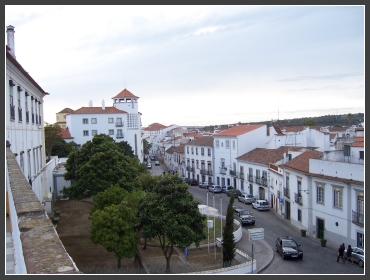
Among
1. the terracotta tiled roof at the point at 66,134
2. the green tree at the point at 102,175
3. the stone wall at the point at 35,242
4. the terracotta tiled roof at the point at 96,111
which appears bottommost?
the green tree at the point at 102,175

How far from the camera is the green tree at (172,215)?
15422 millimetres

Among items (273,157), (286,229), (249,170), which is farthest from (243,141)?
(286,229)

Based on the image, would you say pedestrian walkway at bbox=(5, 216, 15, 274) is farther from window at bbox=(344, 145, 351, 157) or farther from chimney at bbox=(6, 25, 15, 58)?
window at bbox=(344, 145, 351, 157)

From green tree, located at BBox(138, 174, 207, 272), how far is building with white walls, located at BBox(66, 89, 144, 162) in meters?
40.6

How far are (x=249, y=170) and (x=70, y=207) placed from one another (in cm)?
1726

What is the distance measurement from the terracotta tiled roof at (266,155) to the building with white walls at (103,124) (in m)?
22.5

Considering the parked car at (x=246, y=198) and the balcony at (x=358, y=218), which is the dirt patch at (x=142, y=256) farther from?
the parked car at (x=246, y=198)

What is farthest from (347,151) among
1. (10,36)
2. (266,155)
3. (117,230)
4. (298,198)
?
(10,36)

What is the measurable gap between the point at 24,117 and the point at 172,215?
9.25 metres

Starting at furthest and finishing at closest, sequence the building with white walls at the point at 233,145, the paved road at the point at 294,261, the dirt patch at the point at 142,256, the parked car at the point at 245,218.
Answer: the building with white walls at the point at 233,145 < the parked car at the point at 245,218 < the paved road at the point at 294,261 < the dirt patch at the point at 142,256

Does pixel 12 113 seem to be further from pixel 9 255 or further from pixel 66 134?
pixel 66 134

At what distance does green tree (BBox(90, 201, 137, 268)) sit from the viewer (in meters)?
15.7

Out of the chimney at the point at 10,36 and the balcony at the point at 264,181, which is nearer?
the chimney at the point at 10,36

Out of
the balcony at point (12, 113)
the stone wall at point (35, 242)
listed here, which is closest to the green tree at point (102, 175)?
the balcony at point (12, 113)
